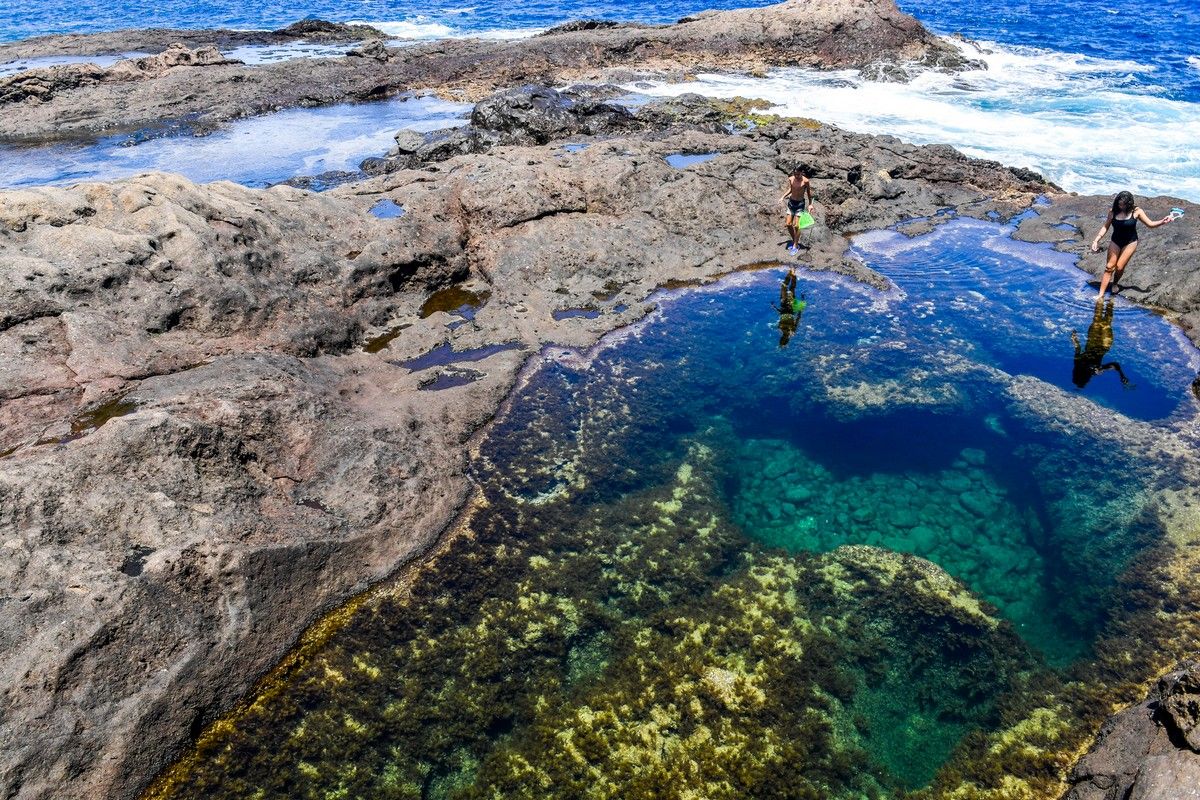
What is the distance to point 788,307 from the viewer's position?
11828mm

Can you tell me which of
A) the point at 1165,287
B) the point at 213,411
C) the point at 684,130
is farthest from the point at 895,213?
the point at 213,411

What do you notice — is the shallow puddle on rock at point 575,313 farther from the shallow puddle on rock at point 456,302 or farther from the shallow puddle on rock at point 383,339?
the shallow puddle on rock at point 383,339

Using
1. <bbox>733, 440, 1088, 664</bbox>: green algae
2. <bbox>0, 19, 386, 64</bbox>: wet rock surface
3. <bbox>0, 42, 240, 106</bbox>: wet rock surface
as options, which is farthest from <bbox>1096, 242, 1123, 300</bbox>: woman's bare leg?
<bbox>0, 19, 386, 64</bbox>: wet rock surface

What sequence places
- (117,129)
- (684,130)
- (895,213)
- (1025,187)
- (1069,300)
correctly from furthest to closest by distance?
1. (117,129)
2. (684,130)
3. (1025,187)
4. (895,213)
5. (1069,300)

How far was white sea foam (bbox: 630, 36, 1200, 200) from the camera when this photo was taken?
18.1m

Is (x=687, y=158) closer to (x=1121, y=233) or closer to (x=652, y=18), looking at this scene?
(x=1121, y=233)

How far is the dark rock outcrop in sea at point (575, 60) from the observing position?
26.3 meters

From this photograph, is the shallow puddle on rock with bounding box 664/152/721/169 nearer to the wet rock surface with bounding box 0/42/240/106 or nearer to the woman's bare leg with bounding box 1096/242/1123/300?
the woman's bare leg with bounding box 1096/242/1123/300

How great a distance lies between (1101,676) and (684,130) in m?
17.4

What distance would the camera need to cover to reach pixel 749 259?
43.2ft

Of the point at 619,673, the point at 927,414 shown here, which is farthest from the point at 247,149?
the point at 619,673

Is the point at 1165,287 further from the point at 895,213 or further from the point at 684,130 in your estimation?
the point at 684,130

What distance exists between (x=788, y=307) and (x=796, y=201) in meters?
2.79

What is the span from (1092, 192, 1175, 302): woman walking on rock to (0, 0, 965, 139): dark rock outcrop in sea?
68.0ft
